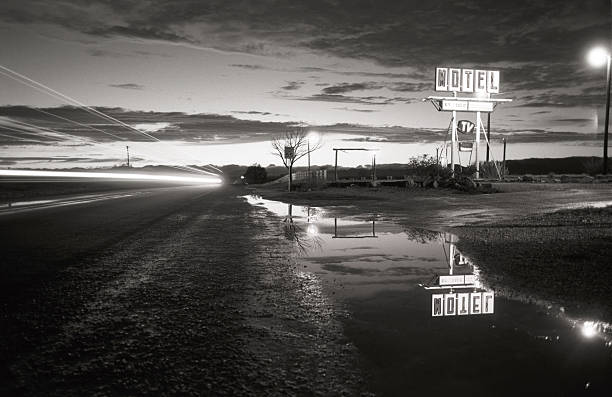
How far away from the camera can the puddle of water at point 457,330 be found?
11.0ft

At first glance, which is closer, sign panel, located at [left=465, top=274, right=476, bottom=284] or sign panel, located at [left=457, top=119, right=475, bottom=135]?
sign panel, located at [left=465, top=274, right=476, bottom=284]

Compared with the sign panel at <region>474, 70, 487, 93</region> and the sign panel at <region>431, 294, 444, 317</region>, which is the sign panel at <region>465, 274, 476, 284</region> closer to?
the sign panel at <region>431, 294, 444, 317</region>

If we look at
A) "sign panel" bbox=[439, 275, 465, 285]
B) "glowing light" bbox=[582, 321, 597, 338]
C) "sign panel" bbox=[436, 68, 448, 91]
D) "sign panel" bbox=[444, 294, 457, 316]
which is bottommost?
"sign panel" bbox=[444, 294, 457, 316]

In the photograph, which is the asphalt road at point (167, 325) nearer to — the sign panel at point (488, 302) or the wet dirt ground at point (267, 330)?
the wet dirt ground at point (267, 330)

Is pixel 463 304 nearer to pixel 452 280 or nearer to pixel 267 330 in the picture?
pixel 452 280

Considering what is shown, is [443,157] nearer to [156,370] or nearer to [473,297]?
[473,297]

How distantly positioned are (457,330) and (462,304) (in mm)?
1024

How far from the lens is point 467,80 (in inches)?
1464

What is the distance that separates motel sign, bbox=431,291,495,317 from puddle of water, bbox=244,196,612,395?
1cm

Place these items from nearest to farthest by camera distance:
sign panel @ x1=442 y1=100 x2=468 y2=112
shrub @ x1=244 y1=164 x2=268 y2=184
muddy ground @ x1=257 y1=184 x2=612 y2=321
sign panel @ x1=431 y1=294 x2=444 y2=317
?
sign panel @ x1=431 y1=294 x2=444 y2=317 < muddy ground @ x1=257 y1=184 x2=612 y2=321 < sign panel @ x1=442 y1=100 x2=468 y2=112 < shrub @ x1=244 y1=164 x2=268 y2=184

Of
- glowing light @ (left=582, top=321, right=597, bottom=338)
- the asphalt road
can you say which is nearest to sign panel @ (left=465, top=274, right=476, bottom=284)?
glowing light @ (left=582, top=321, right=597, bottom=338)

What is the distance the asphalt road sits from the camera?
131 inches

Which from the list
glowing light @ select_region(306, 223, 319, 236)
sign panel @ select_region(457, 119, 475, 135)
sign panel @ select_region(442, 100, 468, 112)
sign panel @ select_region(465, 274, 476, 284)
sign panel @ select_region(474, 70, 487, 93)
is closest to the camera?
sign panel @ select_region(465, 274, 476, 284)

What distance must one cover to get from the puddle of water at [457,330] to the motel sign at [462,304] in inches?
0.4
